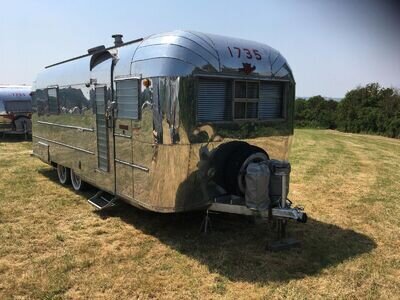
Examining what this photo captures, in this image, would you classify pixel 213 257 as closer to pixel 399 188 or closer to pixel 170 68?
pixel 170 68

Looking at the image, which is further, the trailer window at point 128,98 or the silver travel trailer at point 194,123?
the trailer window at point 128,98

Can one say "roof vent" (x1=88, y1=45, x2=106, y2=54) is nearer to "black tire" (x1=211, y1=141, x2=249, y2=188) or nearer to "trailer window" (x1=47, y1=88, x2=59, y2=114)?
"trailer window" (x1=47, y1=88, x2=59, y2=114)

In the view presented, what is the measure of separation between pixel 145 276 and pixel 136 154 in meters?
1.66

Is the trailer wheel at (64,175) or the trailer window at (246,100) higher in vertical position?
the trailer window at (246,100)

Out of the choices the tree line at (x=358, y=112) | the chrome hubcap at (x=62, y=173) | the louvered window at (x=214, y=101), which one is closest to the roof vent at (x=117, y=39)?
the louvered window at (x=214, y=101)

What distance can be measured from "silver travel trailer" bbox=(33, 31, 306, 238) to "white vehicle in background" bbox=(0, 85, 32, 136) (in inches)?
509

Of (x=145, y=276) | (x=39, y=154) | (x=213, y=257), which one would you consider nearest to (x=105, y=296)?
(x=145, y=276)

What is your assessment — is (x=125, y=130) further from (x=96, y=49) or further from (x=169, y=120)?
(x=96, y=49)

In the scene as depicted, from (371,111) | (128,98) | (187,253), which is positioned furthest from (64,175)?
→ (371,111)

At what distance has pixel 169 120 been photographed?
501 cm

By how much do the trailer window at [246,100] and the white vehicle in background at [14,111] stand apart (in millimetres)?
14892

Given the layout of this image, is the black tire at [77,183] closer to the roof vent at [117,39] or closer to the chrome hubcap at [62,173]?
→ the chrome hubcap at [62,173]

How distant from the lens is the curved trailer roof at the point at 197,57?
5.05m

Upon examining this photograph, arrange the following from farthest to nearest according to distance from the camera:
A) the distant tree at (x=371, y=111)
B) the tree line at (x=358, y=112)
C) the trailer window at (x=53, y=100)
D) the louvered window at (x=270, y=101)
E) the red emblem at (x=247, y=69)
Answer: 1. the tree line at (x=358, y=112)
2. the distant tree at (x=371, y=111)
3. the trailer window at (x=53, y=100)
4. the louvered window at (x=270, y=101)
5. the red emblem at (x=247, y=69)
